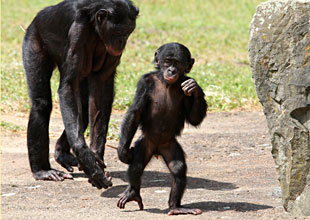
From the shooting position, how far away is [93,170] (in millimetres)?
5297

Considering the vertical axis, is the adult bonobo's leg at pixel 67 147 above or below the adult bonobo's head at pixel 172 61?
below

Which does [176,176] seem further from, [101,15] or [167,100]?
[101,15]

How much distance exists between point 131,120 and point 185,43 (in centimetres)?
937

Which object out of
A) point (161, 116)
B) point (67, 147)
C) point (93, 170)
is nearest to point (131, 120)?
point (161, 116)

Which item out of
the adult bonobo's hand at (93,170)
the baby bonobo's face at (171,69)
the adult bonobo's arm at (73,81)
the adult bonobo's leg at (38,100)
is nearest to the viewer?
the baby bonobo's face at (171,69)

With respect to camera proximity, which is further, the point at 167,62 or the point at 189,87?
the point at 167,62

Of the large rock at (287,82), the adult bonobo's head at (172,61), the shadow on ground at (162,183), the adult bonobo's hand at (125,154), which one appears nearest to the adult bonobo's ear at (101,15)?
the adult bonobo's head at (172,61)

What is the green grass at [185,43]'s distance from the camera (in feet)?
32.7

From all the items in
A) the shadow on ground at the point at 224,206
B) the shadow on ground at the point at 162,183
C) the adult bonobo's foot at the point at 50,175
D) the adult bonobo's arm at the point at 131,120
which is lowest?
the adult bonobo's foot at the point at 50,175

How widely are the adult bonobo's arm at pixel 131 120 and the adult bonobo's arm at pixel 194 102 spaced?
1.21 feet

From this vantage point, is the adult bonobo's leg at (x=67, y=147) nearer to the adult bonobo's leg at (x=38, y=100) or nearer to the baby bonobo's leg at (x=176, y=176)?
the adult bonobo's leg at (x=38, y=100)

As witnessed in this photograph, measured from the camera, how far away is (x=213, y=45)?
1413cm

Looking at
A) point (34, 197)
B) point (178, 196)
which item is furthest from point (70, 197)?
point (178, 196)

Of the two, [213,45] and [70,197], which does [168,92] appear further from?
[213,45]
